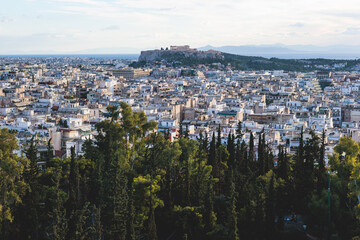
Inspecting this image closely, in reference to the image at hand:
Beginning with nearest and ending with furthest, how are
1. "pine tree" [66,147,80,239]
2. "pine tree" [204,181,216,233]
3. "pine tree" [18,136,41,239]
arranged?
"pine tree" [18,136,41,239] < "pine tree" [204,181,216,233] < "pine tree" [66,147,80,239]

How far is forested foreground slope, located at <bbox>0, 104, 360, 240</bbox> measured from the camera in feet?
56.2

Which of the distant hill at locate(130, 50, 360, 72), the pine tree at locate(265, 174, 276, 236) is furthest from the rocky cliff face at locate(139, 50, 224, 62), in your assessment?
the pine tree at locate(265, 174, 276, 236)

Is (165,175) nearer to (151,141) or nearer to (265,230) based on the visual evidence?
(151,141)

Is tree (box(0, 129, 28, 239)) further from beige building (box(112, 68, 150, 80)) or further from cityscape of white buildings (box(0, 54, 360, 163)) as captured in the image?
beige building (box(112, 68, 150, 80))

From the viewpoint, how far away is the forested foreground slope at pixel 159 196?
56.2 feet

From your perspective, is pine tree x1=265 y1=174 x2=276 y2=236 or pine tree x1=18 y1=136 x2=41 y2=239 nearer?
pine tree x1=18 y1=136 x2=41 y2=239

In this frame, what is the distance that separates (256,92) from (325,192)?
192 ft

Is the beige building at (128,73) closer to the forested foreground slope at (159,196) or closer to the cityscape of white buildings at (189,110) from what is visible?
the cityscape of white buildings at (189,110)

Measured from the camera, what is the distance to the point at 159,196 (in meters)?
20.0

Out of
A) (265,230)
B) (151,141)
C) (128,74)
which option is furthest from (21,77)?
(265,230)

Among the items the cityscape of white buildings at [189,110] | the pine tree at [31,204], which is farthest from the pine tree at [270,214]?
the cityscape of white buildings at [189,110]

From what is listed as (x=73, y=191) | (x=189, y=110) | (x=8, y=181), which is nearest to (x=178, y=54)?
(x=189, y=110)

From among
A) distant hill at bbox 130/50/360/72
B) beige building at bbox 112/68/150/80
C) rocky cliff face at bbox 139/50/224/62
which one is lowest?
beige building at bbox 112/68/150/80

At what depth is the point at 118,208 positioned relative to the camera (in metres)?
17.5
